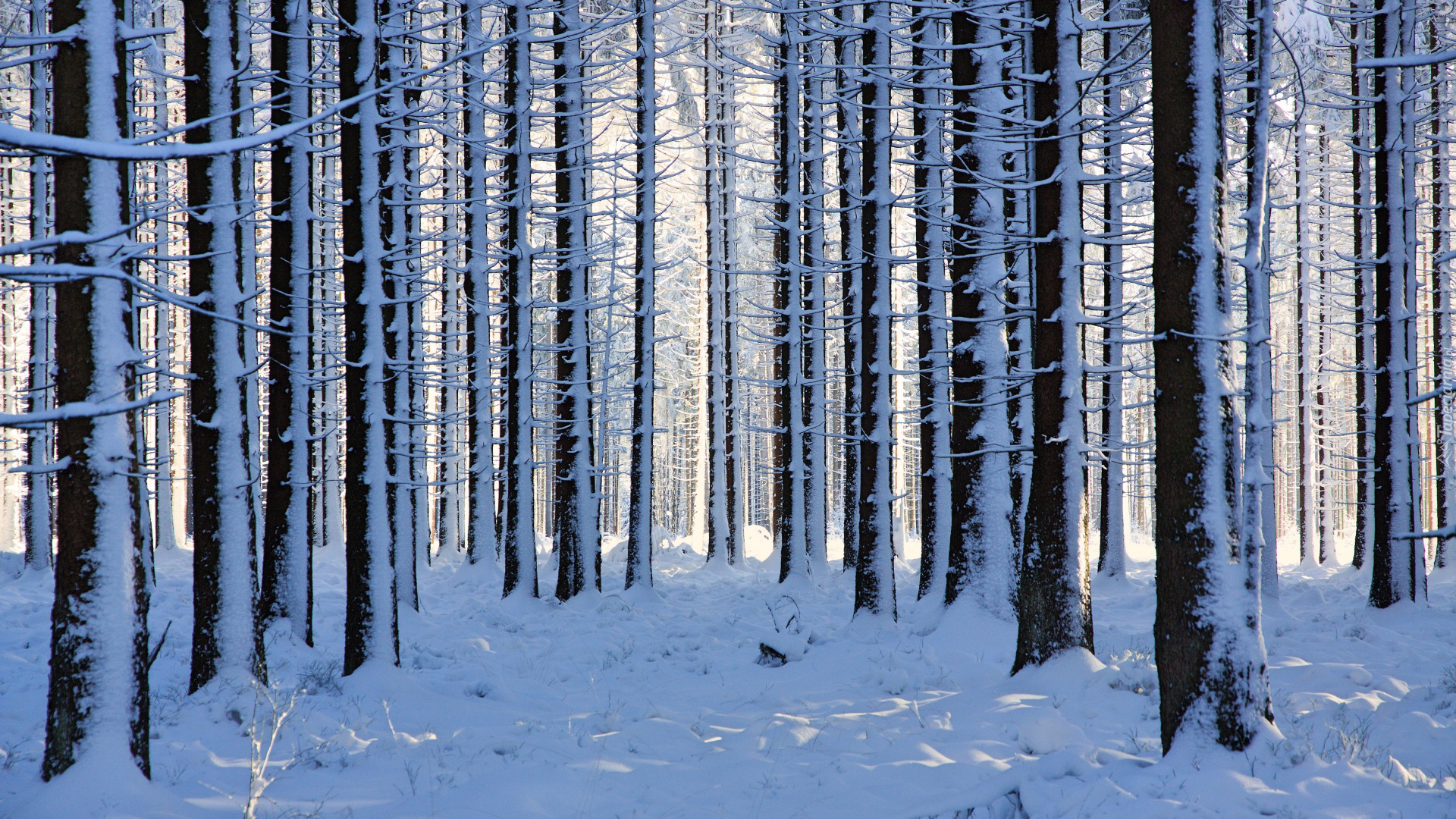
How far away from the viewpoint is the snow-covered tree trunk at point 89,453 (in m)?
4.79

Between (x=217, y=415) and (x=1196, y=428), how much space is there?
25.5 feet

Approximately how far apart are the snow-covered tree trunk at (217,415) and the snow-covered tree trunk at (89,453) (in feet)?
8.36

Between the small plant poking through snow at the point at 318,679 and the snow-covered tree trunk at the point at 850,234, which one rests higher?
the snow-covered tree trunk at the point at 850,234

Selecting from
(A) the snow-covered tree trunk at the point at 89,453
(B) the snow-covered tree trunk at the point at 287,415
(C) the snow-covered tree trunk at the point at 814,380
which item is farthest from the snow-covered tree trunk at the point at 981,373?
(A) the snow-covered tree trunk at the point at 89,453

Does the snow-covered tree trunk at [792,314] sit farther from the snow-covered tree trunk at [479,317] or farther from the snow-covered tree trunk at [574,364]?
the snow-covered tree trunk at [479,317]

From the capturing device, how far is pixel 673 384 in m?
37.4

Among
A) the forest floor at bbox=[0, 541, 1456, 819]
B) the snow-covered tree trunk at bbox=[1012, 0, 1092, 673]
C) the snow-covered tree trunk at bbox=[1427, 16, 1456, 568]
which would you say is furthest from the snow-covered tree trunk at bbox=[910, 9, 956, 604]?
the snow-covered tree trunk at bbox=[1427, 16, 1456, 568]

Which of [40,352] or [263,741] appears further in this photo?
[40,352]

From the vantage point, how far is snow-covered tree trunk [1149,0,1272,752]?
4969 millimetres

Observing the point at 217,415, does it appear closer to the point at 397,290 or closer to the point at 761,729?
the point at 397,290

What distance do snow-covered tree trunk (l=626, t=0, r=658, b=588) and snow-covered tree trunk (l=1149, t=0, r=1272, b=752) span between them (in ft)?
32.9

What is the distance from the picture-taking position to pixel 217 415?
298 inches

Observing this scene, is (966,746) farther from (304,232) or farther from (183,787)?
(304,232)

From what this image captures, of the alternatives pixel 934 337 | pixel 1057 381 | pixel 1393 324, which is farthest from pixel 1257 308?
pixel 1393 324
